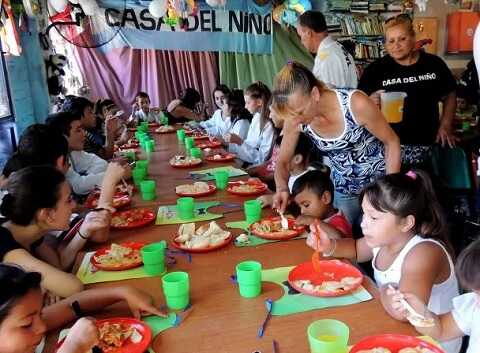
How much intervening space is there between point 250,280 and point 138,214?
0.96 m

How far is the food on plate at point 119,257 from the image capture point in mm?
1577

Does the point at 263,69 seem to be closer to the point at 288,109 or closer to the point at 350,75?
the point at 350,75

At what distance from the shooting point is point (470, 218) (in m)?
3.38

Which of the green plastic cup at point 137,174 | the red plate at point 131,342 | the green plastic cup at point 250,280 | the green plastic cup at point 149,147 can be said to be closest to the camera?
the red plate at point 131,342

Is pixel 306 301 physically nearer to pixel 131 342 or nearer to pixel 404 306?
pixel 404 306

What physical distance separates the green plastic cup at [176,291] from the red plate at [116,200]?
3.39 ft

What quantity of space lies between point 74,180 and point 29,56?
3.60 m

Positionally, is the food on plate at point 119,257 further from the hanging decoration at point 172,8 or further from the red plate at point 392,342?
the hanging decoration at point 172,8

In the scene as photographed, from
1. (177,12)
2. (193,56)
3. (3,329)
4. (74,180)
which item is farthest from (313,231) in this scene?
(193,56)

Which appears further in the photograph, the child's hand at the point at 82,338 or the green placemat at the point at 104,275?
the green placemat at the point at 104,275

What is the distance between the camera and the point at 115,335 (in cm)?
111

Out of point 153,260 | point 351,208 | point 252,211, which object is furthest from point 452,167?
point 153,260

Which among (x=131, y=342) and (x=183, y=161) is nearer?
(x=131, y=342)

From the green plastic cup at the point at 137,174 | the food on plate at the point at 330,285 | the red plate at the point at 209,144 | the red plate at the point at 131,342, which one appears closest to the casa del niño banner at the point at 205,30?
the red plate at the point at 209,144
